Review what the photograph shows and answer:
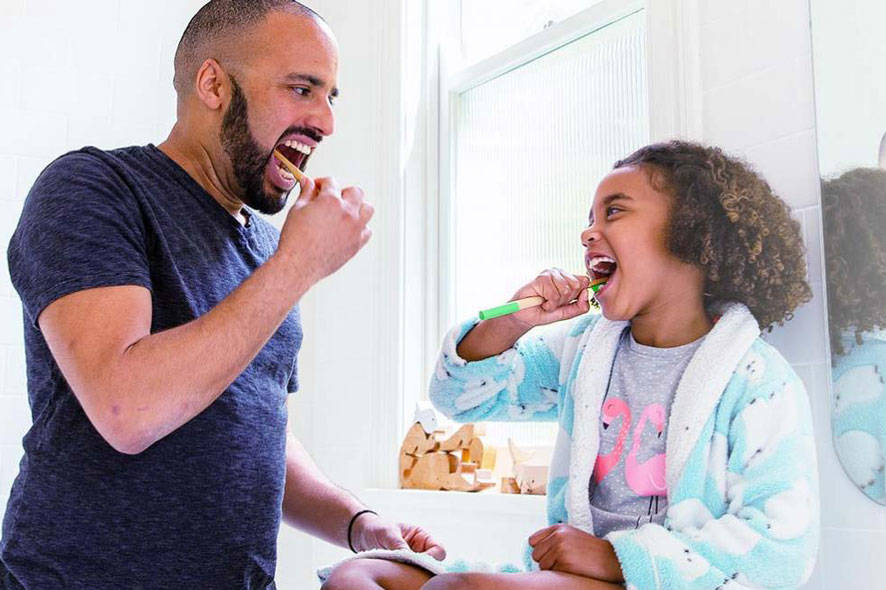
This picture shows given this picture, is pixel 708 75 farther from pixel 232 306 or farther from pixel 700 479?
pixel 232 306

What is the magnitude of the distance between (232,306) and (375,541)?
0.47 m

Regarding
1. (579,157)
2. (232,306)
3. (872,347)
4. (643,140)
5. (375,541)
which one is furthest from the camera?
(579,157)

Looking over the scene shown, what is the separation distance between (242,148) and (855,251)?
0.85 meters

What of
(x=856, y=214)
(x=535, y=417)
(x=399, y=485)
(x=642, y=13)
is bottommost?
(x=399, y=485)

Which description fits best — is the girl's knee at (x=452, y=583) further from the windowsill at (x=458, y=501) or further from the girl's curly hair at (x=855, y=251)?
the windowsill at (x=458, y=501)

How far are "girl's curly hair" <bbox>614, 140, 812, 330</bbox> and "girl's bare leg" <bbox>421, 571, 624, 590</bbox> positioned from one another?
0.44 meters

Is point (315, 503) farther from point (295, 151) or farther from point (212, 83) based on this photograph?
point (212, 83)

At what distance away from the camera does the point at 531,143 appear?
2215mm

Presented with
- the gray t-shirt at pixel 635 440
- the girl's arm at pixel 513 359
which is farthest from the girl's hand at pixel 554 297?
the gray t-shirt at pixel 635 440

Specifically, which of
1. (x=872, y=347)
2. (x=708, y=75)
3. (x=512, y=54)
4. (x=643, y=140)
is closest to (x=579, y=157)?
(x=643, y=140)

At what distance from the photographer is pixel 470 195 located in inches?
94.5

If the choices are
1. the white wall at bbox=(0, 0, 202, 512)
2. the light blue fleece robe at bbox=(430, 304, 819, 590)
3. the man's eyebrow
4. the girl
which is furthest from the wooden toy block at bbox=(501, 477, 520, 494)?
the white wall at bbox=(0, 0, 202, 512)

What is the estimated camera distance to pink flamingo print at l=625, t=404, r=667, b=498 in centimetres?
121

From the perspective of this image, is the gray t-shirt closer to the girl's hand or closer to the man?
the girl's hand
